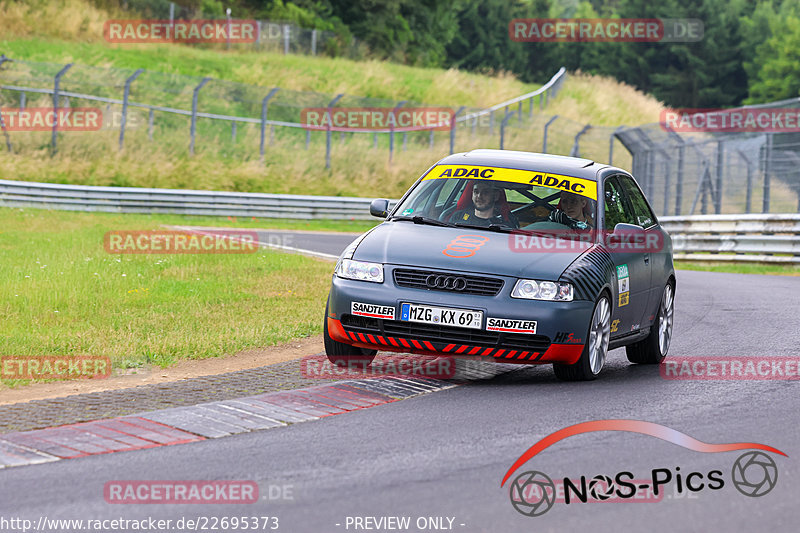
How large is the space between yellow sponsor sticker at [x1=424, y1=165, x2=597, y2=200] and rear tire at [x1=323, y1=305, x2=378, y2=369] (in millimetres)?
1699

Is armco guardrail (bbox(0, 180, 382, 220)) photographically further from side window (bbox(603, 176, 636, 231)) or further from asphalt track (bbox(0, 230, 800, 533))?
asphalt track (bbox(0, 230, 800, 533))

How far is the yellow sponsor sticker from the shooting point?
9.65 meters

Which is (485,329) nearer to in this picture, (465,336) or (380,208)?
(465,336)

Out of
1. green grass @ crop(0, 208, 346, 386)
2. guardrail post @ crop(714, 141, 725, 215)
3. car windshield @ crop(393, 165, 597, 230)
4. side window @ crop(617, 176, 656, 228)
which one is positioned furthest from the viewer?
guardrail post @ crop(714, 141, 725, 215)

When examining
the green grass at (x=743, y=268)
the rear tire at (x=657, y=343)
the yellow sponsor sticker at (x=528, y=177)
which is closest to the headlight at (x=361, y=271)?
the yellow sponsor sticker at (x=528, y=177)

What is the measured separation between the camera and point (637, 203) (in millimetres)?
10500

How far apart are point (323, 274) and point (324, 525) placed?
12195mm

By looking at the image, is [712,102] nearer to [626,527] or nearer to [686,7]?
[686,7]

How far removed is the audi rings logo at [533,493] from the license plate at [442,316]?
2463 mm

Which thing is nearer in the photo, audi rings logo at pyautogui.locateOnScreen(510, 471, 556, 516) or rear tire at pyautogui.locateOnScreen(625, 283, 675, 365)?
audi rings logo at pyautogui.locateOnScreen(510, 471, 556, 516)

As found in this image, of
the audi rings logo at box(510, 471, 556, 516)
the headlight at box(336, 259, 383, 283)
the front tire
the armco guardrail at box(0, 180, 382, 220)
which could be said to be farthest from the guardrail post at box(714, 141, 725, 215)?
the audi rings logo at box(510, 471, 556, 516)

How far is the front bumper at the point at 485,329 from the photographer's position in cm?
820

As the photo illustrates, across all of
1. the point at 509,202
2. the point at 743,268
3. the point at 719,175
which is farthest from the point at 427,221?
the point at 719,175

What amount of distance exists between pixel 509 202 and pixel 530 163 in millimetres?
505
